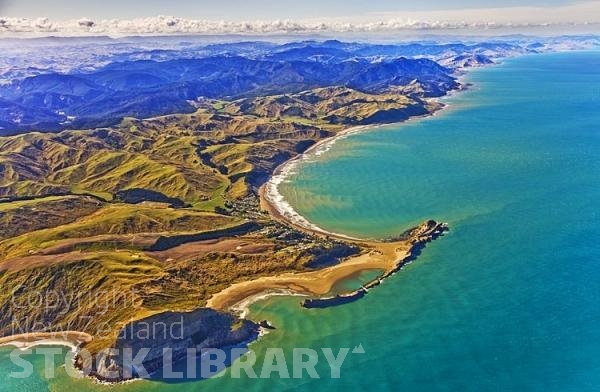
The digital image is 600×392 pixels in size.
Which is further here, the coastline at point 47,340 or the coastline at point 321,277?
the coastline at point 321,277

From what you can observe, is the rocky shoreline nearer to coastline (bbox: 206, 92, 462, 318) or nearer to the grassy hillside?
coastline (bbox: 206, 92, 462, 318)

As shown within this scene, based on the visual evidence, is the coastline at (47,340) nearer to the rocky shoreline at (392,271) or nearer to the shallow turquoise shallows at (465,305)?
the shallow turquoise shallows at (465,305)

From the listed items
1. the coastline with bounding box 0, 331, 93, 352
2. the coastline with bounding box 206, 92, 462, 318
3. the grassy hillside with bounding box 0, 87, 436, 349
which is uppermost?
the grassy hillside with bounding box 0, 87, 436, 349

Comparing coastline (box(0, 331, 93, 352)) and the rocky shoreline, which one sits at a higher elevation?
the rocky shoreline

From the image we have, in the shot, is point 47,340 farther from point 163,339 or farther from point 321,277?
point 321,277

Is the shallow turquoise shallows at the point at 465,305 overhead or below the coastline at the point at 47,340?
overhead

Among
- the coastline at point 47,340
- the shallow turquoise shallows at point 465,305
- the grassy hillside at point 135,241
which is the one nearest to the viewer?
the shallow turquoise shallows at point 465,305

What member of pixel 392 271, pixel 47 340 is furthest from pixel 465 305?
pixel 47 340

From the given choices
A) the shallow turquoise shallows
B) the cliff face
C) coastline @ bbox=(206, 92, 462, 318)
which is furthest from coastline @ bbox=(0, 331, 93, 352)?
coastline @ bbox=(206, 92, 462, 318)

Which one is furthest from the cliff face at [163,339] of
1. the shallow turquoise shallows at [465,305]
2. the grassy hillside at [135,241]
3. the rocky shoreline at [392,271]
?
the rocky shoreline at [392,271]

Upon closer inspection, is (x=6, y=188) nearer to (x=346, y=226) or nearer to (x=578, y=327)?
(x=346, y=226)
